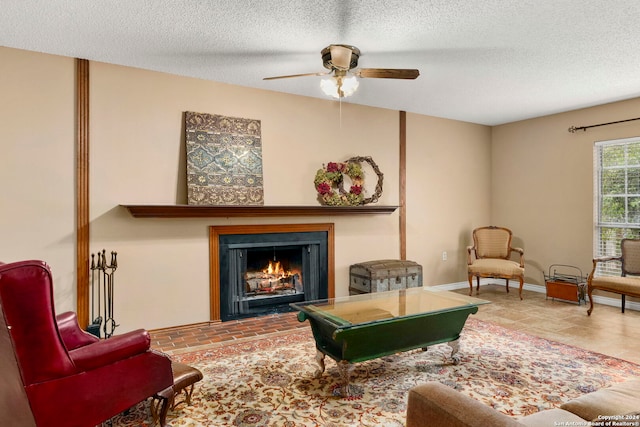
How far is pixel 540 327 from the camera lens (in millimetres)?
3945

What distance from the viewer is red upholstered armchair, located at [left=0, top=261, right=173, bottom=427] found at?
1.44 meters

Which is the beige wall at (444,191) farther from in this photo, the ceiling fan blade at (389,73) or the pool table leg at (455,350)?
the ceiling fan blade at (389,73)

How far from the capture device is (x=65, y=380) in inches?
62.6

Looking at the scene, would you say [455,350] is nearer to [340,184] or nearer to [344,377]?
[344,377]

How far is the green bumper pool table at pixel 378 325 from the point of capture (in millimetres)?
2453

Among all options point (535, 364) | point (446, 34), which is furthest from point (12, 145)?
point (535, 364)

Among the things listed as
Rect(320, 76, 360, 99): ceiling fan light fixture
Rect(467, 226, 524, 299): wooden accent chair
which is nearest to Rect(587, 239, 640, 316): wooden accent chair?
Rect(467, 226, 524, 299): wooden accent chair

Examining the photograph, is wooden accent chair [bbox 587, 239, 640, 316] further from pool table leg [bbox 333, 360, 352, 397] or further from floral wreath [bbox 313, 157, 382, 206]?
pool table leg [bbox 333, 360, 352, 397]

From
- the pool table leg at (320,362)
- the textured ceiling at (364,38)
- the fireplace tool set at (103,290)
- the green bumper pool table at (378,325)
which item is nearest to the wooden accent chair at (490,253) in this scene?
the textured ceiling at (364,38)

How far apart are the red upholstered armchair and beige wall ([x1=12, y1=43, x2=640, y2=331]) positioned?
207 cm

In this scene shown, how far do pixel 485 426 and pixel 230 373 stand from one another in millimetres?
2134

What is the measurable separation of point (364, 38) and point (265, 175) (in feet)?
6.27

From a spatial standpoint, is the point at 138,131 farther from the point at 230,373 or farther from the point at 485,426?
the point at 485,426

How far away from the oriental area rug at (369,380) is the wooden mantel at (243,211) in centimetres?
133
